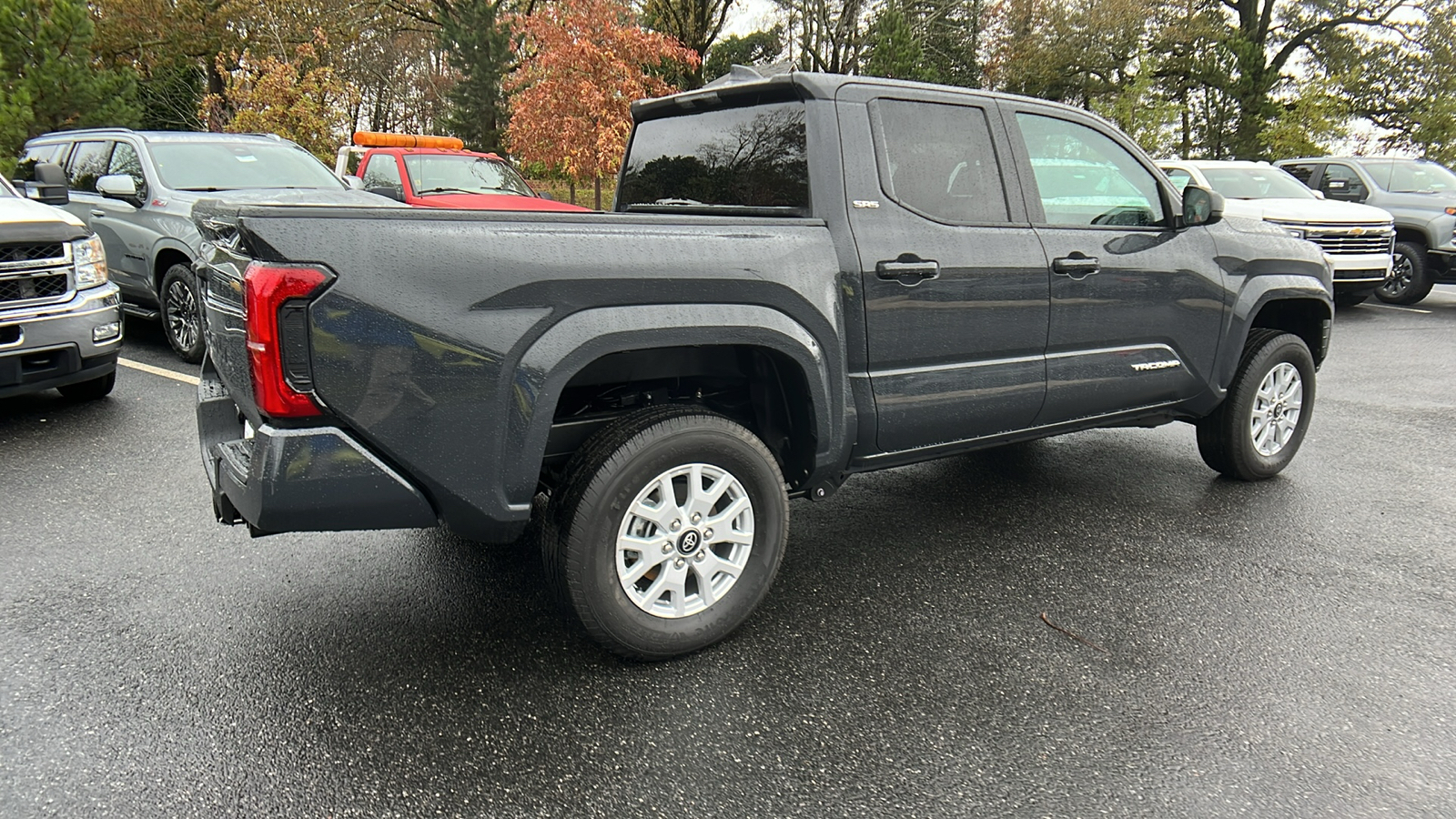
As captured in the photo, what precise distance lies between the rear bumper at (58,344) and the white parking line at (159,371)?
95cm

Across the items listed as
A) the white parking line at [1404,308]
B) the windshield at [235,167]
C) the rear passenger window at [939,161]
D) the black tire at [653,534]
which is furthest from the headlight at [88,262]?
the white parking line at [1404,308]

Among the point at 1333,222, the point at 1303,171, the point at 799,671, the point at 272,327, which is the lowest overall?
the point at 799,671

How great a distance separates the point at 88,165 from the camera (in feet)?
27.3

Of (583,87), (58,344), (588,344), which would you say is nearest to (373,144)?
(583,87)

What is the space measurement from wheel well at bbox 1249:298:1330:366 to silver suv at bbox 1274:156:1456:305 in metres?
9.05

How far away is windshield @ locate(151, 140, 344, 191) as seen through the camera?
7.59 meters

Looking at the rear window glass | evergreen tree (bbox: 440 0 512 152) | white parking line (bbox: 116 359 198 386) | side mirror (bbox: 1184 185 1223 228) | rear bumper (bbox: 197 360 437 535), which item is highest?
evergreen tree (bbox: 440 0 512 152)

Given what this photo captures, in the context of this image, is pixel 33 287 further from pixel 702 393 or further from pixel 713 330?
pixel 713 330

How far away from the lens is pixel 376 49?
33.6 metres

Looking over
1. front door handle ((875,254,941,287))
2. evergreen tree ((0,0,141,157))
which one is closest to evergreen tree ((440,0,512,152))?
evergreen tree ((0,0,141,157))

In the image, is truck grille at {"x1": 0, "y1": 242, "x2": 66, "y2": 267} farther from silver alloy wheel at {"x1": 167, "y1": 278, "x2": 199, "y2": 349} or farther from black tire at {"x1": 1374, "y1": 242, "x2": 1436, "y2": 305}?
black tire at {"x1": 1374, "y1": 242, "x2": 1436, "y2": 305}

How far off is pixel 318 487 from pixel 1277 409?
462 cm

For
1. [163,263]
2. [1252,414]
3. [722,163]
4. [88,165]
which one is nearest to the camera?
[722,163]

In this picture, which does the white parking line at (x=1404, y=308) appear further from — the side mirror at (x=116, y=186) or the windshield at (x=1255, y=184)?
the side mirror at (x=116, y=186)
